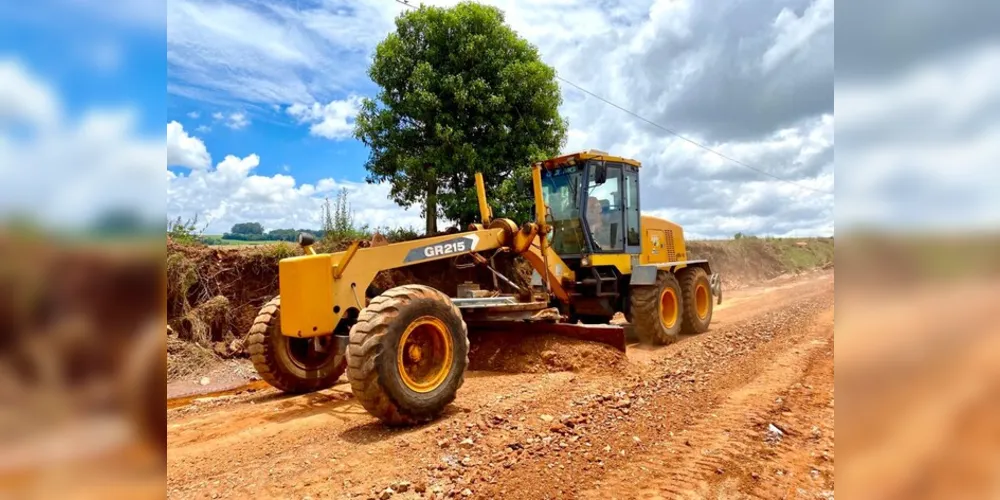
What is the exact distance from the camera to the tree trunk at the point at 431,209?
12.0 m

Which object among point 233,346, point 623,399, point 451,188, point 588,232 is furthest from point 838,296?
point 451,188

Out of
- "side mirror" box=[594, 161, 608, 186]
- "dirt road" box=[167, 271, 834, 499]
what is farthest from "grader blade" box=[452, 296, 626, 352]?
"side mirror" box=[594, 161, 608, 186]

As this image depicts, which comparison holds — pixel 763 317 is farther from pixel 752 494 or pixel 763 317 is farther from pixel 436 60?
pixel 752 494

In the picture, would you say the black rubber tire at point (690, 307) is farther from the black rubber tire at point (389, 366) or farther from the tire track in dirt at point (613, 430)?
the black rubber tire at point (389, 366)

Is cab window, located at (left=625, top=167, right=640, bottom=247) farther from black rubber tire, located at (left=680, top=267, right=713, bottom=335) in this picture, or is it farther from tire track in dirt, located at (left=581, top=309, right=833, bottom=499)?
tire track in dirt, located at (left=581, top=309, right=833, bottom=499)

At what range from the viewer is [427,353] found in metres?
5.22

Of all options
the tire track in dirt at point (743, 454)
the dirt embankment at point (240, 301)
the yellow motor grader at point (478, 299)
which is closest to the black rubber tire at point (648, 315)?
the yellow motor grader at point (478, 299)

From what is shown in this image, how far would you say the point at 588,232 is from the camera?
9.00 meters

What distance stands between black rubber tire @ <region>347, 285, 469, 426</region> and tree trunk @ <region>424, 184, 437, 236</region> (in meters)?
7.09

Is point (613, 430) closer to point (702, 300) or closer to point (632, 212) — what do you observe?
point (632, 212)

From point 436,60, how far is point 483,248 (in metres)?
6.31

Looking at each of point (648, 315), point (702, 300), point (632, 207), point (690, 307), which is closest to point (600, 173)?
point (632, 207)

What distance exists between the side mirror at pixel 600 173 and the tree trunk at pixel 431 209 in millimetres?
4131

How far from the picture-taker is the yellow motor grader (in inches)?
188
